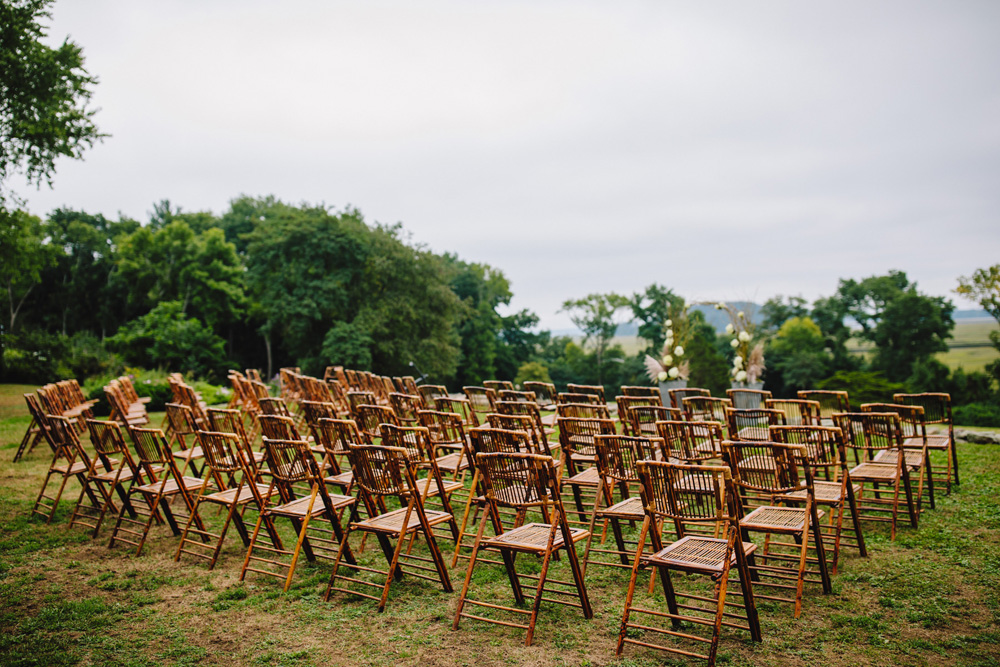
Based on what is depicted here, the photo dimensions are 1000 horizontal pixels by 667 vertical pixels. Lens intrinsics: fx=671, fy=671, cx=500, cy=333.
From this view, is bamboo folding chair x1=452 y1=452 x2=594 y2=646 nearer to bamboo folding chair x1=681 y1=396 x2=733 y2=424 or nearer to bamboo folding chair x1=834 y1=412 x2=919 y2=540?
bamboo folding chair x1=834 y1=412 x2=919 y2=540

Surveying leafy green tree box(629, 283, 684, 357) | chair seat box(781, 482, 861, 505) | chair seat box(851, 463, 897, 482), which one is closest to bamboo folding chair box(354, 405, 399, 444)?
chair seat box(781, 482, 861, 505)

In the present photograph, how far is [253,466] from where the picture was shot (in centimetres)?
545

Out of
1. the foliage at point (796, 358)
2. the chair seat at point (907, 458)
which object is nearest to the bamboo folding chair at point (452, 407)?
the chair seat at point (907, 458)

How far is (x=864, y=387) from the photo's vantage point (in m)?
17.1

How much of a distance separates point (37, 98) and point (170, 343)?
15804 mm

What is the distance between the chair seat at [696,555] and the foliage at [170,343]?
28.9 metres

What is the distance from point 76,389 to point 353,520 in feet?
23.7

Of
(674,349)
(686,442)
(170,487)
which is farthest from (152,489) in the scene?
(674,349)

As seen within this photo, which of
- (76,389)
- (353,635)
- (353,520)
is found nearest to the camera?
(353,635)

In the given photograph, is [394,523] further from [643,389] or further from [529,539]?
[643,389]

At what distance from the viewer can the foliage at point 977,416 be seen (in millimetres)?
14148

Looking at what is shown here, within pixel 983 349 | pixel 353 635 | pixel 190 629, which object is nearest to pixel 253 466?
pixel 190 629

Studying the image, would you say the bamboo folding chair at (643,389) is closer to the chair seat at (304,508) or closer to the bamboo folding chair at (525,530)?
the bamboo folding chair at (525,530)

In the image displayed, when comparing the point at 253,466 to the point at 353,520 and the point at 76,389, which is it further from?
the point at 76,389
